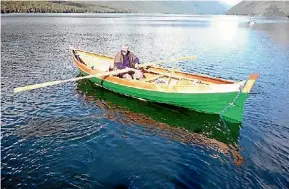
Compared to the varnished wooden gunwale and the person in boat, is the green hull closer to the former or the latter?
the varnished wooden gunwale

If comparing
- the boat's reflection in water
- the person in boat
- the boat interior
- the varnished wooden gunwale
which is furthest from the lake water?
Result: the boat interior

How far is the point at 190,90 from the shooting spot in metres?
16.6

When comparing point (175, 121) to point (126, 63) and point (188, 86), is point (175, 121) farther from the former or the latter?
point (126, 63)

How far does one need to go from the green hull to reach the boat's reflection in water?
38cm

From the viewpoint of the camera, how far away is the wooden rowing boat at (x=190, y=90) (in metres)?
15.4

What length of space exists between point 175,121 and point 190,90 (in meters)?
1.94

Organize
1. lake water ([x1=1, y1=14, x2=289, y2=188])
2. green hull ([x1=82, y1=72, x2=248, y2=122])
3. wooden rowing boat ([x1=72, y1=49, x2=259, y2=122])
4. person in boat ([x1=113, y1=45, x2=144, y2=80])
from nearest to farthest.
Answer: lake water ([x1=1, y1=14, x2=289, y2=188]) < wooden rowing boat ([x1=72, y1=49, x2=259, y2=122]) < green hull ([x1=82, y1=72, x2=248, y2=122]) < person in boat ([x1=113, y1=45, x2=144, y2=80])

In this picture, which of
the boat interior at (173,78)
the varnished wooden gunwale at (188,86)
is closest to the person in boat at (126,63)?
the boat interior at (173,78)

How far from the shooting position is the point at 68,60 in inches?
1291

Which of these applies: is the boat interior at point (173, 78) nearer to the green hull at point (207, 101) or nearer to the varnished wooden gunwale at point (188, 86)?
the varnished wooden gunwale at point (188, 86)

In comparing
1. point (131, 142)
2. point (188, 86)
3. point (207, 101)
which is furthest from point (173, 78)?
point (131, 142)

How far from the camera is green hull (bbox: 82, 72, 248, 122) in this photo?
51.3ft

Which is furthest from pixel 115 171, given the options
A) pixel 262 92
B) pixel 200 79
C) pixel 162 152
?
pixel 262 92

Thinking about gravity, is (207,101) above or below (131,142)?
above
